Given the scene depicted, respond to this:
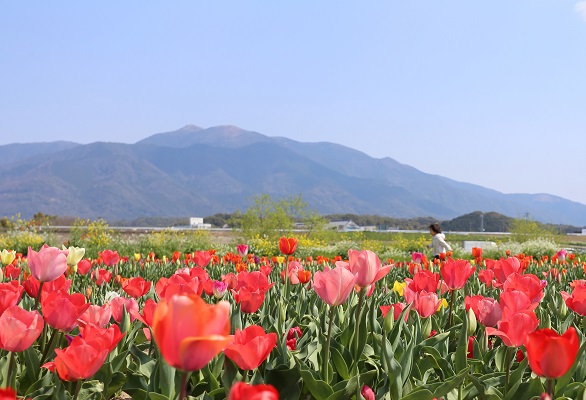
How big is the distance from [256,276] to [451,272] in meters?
0.98

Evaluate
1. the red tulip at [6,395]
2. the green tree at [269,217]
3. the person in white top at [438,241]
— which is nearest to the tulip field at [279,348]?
the red tulip at [6,395]

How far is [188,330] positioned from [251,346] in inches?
22.4

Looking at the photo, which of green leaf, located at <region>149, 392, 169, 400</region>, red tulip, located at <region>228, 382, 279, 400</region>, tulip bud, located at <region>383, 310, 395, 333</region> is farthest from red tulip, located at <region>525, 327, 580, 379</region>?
tulip bud, located at <region>383, 310, 395, 333</region>

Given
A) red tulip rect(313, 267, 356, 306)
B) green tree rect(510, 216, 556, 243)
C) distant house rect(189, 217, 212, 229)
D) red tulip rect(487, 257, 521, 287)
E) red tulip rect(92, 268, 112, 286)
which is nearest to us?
red tulip rect(313, 267, 356, 306)

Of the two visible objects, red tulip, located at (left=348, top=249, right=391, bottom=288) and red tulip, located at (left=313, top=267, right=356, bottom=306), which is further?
red tulip, located at (left=348, top=249, right=391, bottom=288)

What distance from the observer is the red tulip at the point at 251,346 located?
1378mm

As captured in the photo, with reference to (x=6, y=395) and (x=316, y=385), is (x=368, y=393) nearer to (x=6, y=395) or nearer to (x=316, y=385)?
(x=316, y=385)

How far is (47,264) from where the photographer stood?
2.36 metres

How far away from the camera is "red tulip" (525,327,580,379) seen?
112 centimetres

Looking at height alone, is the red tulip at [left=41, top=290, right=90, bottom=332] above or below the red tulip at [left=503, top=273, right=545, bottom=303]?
below

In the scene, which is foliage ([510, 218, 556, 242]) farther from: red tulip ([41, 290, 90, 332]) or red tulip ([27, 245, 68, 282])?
red tulip ([41, 290, 90, 332])

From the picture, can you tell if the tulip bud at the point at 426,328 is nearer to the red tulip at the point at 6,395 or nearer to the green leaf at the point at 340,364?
the green leaf at the point at 340,364

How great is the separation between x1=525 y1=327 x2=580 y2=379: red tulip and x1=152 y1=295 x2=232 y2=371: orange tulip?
2.23 ft

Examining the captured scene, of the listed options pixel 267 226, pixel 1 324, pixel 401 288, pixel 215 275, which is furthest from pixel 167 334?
pixel 267 226
